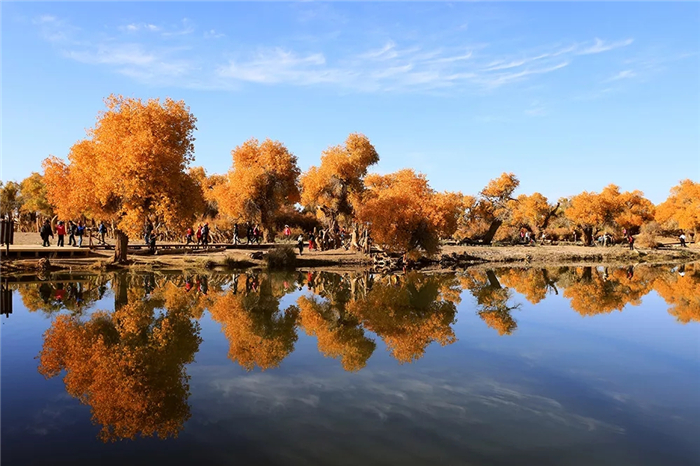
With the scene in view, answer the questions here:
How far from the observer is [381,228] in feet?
131

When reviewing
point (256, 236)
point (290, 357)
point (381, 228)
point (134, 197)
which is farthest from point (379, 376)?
point (256, 236)

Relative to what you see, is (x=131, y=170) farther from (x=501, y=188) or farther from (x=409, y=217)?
(x=501, y=188)

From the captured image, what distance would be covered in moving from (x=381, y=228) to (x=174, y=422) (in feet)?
101

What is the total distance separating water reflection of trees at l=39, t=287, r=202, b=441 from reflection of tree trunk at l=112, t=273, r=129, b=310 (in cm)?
138

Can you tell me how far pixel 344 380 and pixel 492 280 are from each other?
79.4ft

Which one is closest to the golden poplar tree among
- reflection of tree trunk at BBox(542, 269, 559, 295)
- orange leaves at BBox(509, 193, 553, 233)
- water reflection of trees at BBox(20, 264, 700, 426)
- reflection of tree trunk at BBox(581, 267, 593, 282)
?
orange leaves at BBox(509, 193, 553, 233)

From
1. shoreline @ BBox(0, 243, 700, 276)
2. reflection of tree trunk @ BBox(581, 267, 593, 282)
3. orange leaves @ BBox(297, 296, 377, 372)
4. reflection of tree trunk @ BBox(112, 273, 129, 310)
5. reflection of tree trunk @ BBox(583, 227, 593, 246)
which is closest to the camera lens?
orange leaves @ BBox(297, 296, 377, 372)

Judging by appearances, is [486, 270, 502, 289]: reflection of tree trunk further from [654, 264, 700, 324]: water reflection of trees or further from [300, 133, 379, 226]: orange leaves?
[300, 133, 379, 226]: orange leaves

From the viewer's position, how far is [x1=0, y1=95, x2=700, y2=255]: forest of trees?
31.5 m

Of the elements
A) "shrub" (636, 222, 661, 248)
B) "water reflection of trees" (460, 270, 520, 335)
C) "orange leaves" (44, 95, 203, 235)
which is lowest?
"water reflection of trees" (460, 270, 520, 335)

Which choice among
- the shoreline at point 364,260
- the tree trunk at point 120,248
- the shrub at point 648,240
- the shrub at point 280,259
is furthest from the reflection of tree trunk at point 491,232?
the tree trunk at point 120,248

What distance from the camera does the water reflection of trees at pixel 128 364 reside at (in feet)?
32.4

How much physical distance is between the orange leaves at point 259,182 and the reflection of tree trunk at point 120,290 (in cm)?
1972

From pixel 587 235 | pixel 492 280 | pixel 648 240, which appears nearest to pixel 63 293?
pixel 492 280
